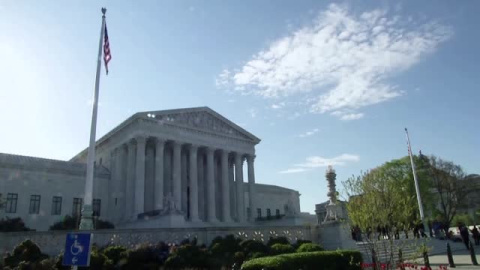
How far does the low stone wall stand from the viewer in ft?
72.4

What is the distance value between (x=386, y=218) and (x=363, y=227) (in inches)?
31.4

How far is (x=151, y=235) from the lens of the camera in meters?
24.7

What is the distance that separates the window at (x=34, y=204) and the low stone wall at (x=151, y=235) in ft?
84.8

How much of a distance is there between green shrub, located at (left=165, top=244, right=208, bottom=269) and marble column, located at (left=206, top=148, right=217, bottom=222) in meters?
32.2

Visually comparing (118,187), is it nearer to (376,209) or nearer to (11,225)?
(11,225)

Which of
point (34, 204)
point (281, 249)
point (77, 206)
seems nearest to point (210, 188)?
point (77, 206)

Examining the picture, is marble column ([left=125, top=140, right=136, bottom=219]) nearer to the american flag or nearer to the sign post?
the american flag

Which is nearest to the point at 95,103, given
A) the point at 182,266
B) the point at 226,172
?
the point at 182,266

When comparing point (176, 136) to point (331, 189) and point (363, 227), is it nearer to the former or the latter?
point (331, 189)

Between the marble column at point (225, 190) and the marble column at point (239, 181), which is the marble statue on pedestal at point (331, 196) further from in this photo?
the marble column at point (239, 181)

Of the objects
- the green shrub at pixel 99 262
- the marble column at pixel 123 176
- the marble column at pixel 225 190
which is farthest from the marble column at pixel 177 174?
the green shrub at pixel 99 262

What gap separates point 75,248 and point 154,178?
40.5 m

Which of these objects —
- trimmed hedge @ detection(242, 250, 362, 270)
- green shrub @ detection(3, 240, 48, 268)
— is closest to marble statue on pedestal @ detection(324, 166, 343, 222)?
trimmed hedge @ detection(242, 250, 362, 270)

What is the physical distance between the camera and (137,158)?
47000 millimetres
